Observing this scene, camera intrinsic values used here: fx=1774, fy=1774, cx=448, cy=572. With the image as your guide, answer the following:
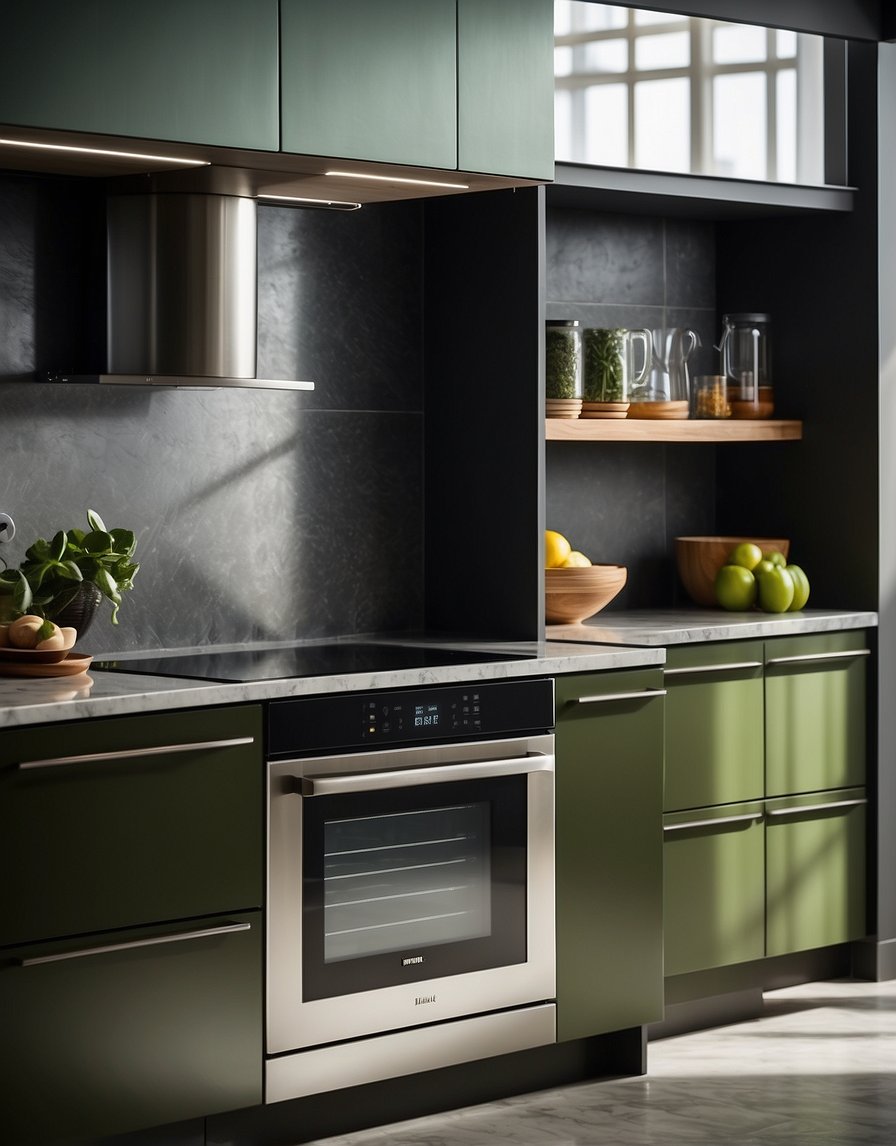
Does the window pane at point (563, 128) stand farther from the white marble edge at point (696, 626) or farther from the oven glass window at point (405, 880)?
the oven glass window at point (405, 880)

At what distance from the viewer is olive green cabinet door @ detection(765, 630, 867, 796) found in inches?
167

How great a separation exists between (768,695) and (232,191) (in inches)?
67.7

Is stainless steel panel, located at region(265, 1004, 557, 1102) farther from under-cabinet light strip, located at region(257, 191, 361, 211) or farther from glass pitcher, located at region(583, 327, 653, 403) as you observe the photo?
under-cabinet light strip, located at region(257, 191, 361, 211)

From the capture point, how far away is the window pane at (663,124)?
4.18m

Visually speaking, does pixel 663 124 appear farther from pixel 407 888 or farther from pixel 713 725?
pixel 407 888

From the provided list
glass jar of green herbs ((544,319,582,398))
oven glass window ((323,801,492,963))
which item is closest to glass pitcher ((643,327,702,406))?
glass jar of green herbs ((544,319,582,398))

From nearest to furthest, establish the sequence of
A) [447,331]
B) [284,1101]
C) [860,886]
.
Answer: [284,1101] → [447,331] → [860,886]

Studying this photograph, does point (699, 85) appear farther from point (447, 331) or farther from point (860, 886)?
point (860, 886)

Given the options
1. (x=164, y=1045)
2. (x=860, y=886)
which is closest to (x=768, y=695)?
(x=860, y=886)

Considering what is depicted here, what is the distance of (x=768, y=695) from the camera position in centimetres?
421

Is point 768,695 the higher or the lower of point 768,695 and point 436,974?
the higher

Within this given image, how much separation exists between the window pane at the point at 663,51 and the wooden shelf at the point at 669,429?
2.74 feet

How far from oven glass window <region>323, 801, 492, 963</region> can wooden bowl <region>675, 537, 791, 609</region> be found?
4.35 feet

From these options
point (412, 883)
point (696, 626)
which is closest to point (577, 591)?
point (696, 626)
